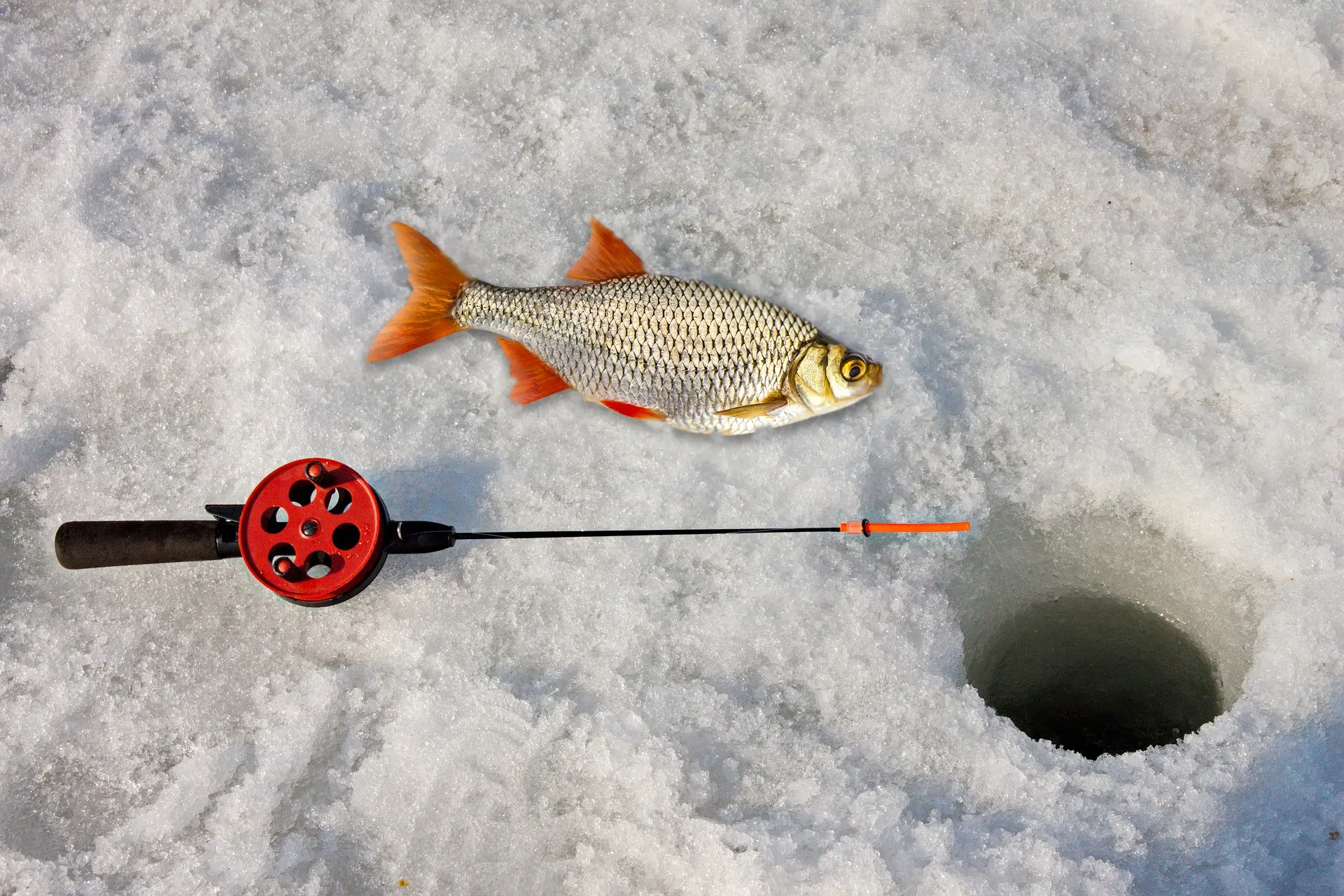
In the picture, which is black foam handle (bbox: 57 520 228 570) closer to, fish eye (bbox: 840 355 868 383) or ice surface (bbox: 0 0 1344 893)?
ice surface (bbox: 0 0 1344 893)

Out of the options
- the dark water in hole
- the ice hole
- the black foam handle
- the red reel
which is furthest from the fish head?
the black foam handle

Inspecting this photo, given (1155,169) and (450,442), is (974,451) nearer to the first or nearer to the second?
(1155,169)

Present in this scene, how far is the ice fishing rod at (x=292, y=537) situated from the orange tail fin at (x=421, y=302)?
40 centimetres

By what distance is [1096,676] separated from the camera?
7.41 feet

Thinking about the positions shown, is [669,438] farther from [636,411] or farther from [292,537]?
[292,537]

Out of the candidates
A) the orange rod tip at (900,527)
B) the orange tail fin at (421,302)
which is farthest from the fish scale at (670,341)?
the orange rod tip at (900,527)

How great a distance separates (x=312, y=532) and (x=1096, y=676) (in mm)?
1793

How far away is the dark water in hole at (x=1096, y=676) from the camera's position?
2.15 meters

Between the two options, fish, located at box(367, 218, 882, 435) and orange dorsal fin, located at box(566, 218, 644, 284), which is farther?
orange dorsal fin, located at box(566, 218, 644, 284)

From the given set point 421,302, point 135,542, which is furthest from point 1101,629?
point 135,542

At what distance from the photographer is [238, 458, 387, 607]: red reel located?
6.06ft

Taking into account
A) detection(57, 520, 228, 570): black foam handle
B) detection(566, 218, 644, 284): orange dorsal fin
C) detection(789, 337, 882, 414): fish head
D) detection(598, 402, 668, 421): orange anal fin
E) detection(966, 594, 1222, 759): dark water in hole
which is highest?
detection(566, 218, 644, 284): orange dorsal fin

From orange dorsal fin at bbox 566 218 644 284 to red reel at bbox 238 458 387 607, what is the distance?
70 centimetres

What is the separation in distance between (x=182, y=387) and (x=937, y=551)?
5.78 ft
